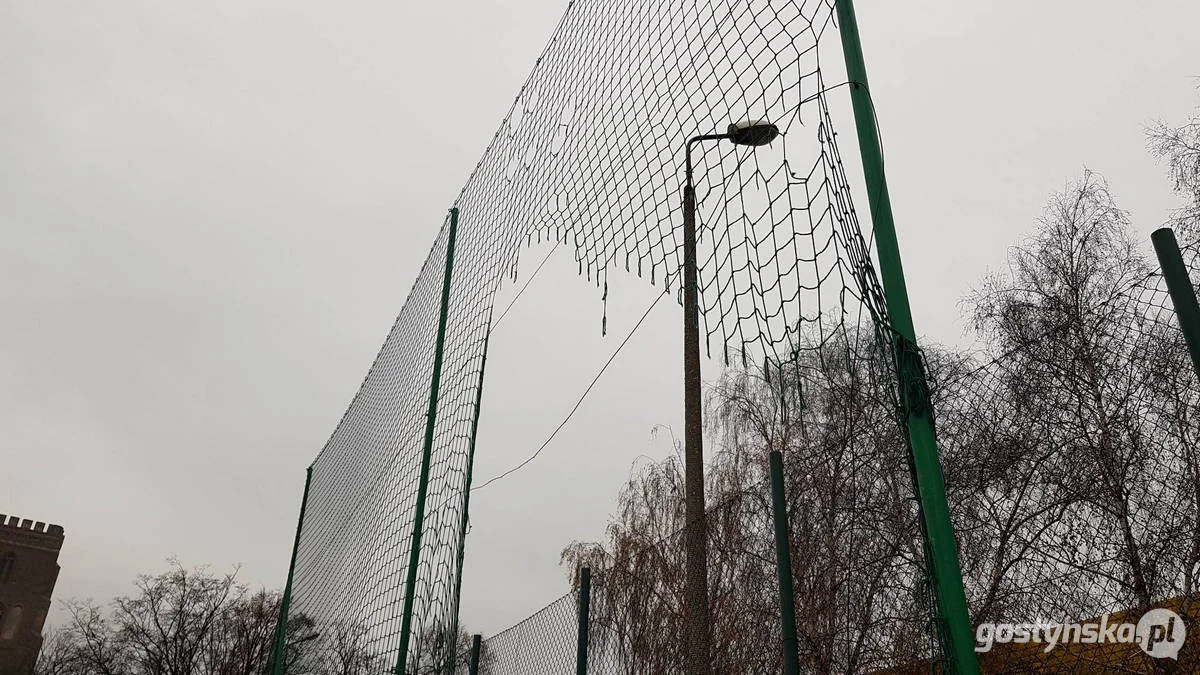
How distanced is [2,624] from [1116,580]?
50.1 metres

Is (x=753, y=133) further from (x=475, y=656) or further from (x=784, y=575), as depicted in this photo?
(x=475, y=656)

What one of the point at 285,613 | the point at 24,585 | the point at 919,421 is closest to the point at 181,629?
the point at 285,613

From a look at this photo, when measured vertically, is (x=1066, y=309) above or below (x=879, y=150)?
above

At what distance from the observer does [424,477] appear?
446cm

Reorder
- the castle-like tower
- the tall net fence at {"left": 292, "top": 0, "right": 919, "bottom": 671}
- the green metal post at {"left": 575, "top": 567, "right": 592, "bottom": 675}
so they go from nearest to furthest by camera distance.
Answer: the tall net fence at {"left": 292, "top": 0, "right": 919, "bottom": 671}
the green metal post at {"left": 575, "top": 567, "right": 592, "bottom": 675}
the castle-like tower

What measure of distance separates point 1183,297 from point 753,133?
4.30 feet

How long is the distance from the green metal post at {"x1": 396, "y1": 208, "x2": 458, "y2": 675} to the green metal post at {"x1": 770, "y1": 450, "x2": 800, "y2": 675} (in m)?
1.96

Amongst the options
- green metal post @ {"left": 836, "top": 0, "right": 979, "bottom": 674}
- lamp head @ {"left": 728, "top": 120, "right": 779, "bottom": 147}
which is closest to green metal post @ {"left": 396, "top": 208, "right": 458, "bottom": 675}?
lamp head @ {"left": 728, "top": 120, "right": 779, "bottom": 147}

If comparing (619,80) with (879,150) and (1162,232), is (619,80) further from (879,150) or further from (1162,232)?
(1162,232)

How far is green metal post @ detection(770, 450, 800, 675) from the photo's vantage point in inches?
120

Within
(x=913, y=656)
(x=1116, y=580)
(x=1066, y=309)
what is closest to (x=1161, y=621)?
(x=1116, y=580)

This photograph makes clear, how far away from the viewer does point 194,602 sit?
18.5 metres

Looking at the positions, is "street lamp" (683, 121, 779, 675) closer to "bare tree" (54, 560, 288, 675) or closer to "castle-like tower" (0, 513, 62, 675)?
"bare tree" (54, 560, 288, 675)

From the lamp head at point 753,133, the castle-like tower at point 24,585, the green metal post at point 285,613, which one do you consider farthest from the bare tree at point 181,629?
the castle-like tower at point 24,585
